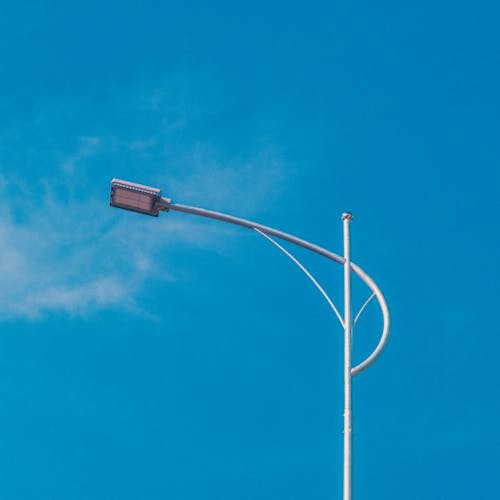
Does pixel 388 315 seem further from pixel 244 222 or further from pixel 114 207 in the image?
pixel 114 207

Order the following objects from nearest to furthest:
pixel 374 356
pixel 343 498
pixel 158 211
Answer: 1. pixel 343 498
2. pixel 374 356
3. pixel 158 211

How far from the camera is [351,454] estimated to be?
511 inches

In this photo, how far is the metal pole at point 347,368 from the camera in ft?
42.0

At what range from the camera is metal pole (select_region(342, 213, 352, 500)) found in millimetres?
12812

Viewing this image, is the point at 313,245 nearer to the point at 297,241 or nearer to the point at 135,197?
the point at 297,241

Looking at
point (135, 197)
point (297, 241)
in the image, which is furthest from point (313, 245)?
point (135, 197)

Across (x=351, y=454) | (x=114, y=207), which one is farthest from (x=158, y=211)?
(x=351, y=454)

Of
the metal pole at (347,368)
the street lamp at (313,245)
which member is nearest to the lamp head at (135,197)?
the street lamp at (313,245)

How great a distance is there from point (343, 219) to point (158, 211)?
8.81 ft

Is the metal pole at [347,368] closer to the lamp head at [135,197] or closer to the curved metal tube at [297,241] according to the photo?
the curved metal tube at [297,241]

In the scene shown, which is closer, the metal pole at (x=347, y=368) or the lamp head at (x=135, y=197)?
the metal pole at (x=347, y=368)

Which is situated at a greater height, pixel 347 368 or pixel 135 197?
pixel 135 197

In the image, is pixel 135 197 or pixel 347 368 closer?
pixel 347 368

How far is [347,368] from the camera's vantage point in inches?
536
